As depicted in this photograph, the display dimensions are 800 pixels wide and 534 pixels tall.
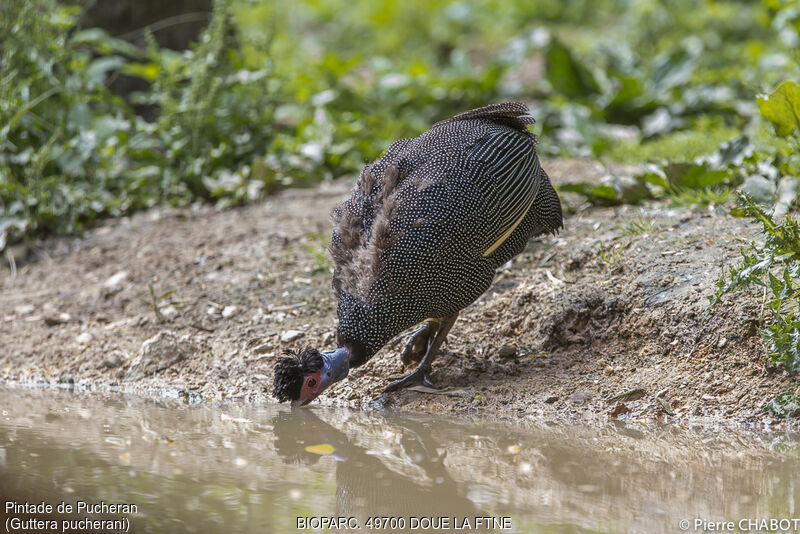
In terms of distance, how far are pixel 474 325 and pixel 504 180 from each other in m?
0.94

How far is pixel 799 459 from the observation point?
9.94ft

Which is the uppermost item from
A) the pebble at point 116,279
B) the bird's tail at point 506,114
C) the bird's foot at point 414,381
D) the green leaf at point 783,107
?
the green leaf at point 783,107

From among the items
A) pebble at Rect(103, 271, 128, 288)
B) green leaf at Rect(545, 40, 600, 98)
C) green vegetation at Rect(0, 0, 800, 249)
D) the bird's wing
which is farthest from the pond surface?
green leaf at Rect(545, 40, 600, 98)

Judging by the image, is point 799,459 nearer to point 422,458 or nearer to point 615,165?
point 422,458

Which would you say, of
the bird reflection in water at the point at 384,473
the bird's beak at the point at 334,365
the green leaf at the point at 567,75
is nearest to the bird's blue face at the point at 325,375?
the bird's beak at the point at 334,365

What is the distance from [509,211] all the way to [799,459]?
158 centimetres

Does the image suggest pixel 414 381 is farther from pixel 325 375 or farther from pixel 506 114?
pixel 506 114

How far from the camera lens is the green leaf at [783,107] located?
3.96m

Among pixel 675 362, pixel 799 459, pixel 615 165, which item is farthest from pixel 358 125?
pixel 799 459

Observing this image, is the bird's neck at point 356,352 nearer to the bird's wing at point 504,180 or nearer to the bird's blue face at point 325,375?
the bird's blue face at point 325,375

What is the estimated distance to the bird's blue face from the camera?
145 inches

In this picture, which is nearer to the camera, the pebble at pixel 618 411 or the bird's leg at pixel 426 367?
the pebble at pixel 618 411

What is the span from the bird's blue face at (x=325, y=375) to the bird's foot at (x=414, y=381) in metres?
0.33

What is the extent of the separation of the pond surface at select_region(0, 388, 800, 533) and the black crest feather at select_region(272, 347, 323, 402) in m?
0.16
